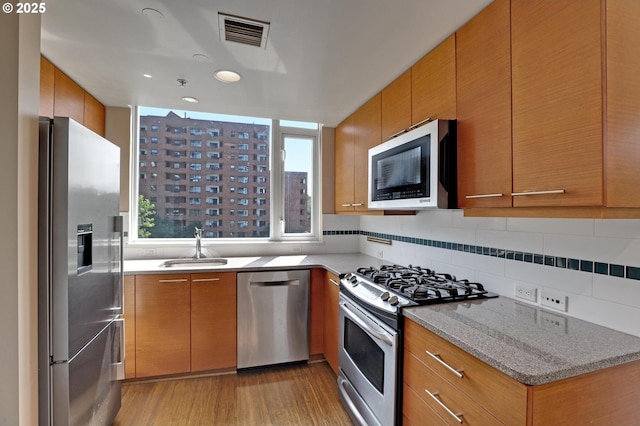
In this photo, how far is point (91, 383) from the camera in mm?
1531

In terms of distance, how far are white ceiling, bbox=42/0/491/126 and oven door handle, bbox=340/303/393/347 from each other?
5.00ft

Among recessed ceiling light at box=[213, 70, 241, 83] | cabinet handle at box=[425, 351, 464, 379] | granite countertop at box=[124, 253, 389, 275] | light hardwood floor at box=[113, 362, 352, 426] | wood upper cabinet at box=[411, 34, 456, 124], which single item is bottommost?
light hardwood floor at box=[113, 362, 352, 426]

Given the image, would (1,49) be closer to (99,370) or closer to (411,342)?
(99,370)

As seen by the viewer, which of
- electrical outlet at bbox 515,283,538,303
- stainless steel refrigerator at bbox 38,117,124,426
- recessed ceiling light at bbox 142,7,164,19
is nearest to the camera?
stainless steel refrigerator at bbox 38,117,124,426

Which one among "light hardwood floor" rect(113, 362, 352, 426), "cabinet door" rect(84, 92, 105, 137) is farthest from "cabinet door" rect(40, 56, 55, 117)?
"light hardwood floor" rect(113, 362, 352, 426)

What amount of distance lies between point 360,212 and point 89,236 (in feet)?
6.17

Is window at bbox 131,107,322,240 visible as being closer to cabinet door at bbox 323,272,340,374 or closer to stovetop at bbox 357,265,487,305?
cabinet door at bbox 323,272,340,374

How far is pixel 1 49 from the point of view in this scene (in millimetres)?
1024

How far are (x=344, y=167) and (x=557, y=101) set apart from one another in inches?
79.2

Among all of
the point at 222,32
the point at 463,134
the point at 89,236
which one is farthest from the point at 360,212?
the point at 89,236

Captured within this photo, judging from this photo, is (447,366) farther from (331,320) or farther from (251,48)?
(251,48)

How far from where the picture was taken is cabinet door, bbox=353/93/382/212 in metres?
2.32

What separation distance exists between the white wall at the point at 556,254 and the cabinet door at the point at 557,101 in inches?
15.0

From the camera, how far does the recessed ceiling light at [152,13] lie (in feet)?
4.46
